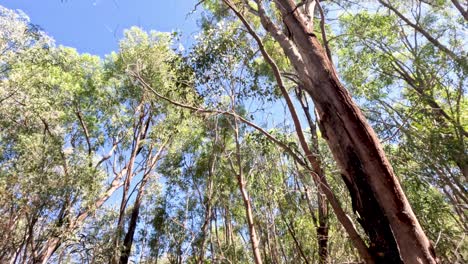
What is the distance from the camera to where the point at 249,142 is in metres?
5.54

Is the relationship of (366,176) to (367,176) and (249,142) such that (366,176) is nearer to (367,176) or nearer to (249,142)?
(367,176)

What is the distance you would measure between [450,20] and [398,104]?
219 cm

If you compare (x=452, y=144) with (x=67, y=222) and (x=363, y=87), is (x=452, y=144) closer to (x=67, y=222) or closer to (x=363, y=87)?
(x=363, y=87)

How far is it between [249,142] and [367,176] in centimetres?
383

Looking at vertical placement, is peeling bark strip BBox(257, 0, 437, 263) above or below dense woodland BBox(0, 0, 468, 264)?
below

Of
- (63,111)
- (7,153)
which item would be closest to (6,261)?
(7,153)

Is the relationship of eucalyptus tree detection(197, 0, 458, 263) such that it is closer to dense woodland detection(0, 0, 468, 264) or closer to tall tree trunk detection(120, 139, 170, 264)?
dense woodland detection(0, 0, 468, 264)

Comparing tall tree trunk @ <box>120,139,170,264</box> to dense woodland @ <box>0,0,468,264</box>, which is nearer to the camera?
dense woodland @ <box>0,0,468,264</box>

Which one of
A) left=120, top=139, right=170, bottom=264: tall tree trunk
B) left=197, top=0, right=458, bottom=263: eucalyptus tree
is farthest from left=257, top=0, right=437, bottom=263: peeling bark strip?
left=120, top=139, right=170, bottom=264: tall tree trunk

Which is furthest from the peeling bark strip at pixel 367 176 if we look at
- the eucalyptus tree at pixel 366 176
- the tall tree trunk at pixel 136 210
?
the tall tree trunk at pixel 136 210

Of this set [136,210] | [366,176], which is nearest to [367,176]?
[366,176]

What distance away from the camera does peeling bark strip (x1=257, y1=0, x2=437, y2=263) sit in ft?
5.24

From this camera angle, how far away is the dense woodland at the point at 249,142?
2117 mm

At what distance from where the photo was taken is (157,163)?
9.85 metres
